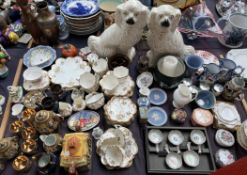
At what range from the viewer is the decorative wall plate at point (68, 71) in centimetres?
114

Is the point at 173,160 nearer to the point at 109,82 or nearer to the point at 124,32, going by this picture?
the point at 109,82

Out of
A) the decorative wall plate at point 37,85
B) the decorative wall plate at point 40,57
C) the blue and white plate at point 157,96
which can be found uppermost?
the decorative wall plate at point 40,57

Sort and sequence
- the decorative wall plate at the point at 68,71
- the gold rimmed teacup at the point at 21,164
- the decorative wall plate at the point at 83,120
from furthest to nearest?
the decorative wall plate at the point at 68,71, the decorative wall plate at the point at 83,120, the gold rimmed teacup at the point at 21,164

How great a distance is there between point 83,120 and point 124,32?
44cm

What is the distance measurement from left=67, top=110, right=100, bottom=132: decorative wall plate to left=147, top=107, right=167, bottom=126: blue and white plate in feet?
0.77

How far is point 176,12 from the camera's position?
989 millimetres

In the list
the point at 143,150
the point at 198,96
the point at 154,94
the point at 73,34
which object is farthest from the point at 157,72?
the point at 73,34

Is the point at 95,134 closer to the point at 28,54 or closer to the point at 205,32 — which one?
the point at 28,54

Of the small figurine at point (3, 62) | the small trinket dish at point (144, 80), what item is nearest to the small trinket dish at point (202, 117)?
the small trinket dish at point (144, 80)

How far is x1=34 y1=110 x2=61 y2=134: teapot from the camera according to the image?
0.92 m

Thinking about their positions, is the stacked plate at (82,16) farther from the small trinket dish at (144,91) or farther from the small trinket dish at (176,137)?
the small trinket dish at (176,137)

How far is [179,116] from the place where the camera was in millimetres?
1036

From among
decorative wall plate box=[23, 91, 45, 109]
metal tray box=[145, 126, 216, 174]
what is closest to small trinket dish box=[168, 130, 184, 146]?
metal tray box=[145, 126, 216, 174]

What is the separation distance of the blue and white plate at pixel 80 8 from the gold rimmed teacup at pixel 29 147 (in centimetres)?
71
